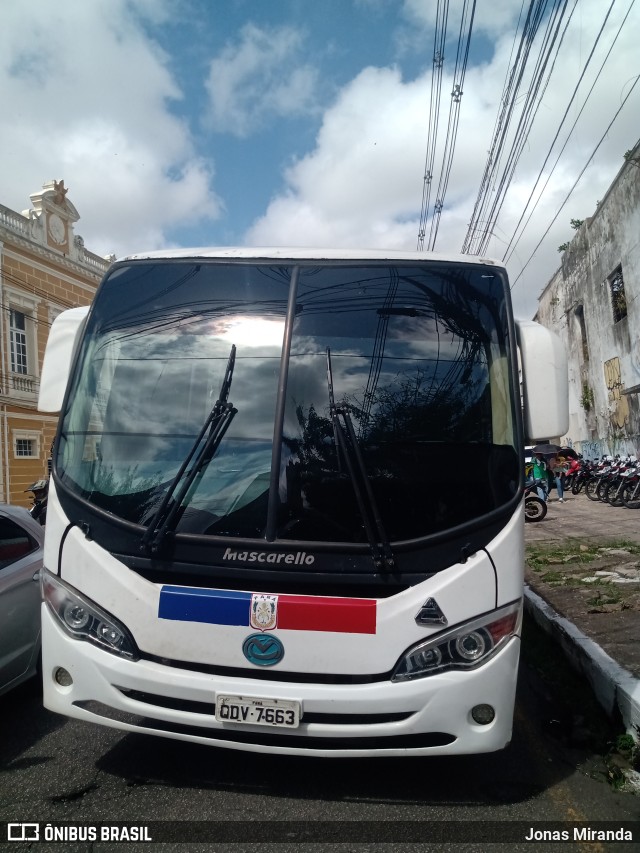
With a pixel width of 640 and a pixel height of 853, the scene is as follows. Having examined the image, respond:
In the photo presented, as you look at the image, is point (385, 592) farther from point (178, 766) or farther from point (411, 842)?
point (178, 766)

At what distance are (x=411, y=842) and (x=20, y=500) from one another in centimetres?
2217

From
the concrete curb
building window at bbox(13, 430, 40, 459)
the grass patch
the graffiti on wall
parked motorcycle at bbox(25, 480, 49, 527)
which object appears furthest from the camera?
building window at bbox(13, 430, 40, 459)

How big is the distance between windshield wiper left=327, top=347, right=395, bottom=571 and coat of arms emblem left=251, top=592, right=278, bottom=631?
48 cm

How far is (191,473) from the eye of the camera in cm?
304

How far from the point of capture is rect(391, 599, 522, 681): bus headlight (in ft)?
9.32

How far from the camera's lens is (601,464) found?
16.7m

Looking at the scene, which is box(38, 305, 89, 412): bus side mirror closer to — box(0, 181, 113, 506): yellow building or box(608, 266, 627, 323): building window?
box(608, 266, 627, 323): building window

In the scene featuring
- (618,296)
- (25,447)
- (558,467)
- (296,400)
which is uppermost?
(618,296)

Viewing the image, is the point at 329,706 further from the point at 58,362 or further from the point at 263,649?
the point at 58,362

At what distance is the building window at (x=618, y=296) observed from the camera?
17.6m

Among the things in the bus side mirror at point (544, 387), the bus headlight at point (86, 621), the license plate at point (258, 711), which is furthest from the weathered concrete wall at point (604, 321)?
the bus headlight at point (86, 621)

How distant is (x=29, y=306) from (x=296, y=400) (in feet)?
76.9

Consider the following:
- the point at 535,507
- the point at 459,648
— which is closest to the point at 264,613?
the point at 459,648

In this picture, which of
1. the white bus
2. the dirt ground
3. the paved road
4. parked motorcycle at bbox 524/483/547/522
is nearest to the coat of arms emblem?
the white bus
